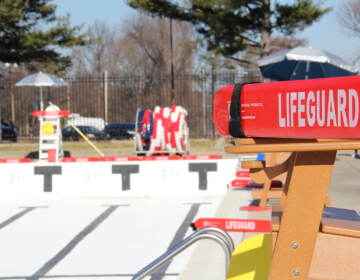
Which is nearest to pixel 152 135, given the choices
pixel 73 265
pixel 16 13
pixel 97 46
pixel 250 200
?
pixel 250 200

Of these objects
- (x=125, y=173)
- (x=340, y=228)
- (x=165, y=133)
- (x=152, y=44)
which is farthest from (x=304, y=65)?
(x=152, y=44)

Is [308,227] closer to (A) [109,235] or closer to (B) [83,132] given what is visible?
(A) [109,235]

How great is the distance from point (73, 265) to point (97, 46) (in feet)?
166

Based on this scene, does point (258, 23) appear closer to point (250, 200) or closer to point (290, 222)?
point (250, 200)

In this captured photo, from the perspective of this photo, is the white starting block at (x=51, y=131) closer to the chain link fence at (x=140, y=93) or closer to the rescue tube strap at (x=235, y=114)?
the chain link fence at (x=140, y=93)

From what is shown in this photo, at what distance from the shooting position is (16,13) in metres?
25.1

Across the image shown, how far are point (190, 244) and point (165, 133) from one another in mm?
12792

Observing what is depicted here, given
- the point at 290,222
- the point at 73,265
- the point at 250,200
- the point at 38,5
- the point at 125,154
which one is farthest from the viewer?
the point at 38,5

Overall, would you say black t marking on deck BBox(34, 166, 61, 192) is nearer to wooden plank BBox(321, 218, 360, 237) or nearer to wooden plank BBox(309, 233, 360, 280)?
wooden plank BBox(321, 218, 360, 237)

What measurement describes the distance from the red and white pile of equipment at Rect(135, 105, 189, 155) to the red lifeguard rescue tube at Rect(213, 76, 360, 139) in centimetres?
1320

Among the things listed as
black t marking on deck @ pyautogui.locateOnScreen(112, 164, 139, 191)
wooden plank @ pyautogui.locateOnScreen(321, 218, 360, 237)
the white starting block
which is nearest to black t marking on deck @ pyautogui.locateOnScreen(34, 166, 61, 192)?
black t marking on deck @ pyautogui.locateOnScreen(112, 164, 139, 191)

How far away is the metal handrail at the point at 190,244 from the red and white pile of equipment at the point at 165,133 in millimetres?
12411

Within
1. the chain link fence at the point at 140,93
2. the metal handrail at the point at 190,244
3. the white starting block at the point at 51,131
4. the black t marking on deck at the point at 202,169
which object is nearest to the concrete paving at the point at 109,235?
the black t marking on deck at the point at 202,169

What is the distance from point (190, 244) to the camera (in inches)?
114
